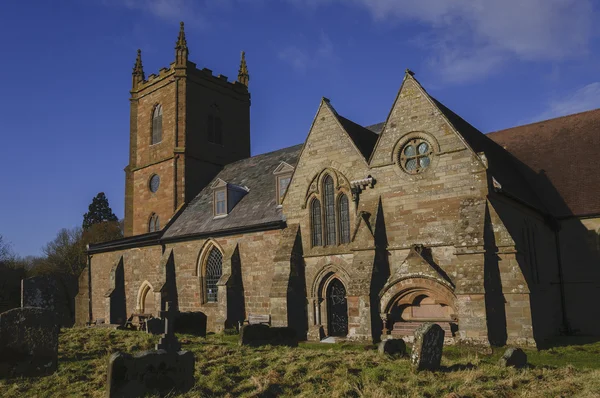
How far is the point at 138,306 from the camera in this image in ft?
100

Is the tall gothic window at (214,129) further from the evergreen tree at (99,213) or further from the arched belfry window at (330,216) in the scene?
the evergreen tree at (99,213)

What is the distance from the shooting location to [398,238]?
2022 cm

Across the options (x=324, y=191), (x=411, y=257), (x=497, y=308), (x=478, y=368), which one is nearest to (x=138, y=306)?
(x=324, y=191)

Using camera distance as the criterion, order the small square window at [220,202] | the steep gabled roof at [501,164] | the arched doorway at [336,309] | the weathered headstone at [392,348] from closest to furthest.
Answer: the weathered headstone at [392,348] → the steep gabled roof at [501,164] → the arched doorway at [336,309] → the small square window at [220,202]

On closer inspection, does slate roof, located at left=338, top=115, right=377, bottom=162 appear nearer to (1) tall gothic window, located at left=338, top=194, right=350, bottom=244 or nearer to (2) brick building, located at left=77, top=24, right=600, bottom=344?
(2) brick building, located at left=77, top=24, right=600, bottom=344

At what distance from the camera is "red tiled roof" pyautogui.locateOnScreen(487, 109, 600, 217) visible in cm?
2325

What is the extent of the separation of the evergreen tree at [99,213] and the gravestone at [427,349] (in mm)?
66971

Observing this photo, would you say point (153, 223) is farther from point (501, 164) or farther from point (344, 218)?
point (501, 164)

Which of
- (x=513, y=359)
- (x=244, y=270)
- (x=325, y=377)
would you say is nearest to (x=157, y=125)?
(x=244, y=270)

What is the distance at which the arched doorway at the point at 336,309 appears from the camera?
71.9ft

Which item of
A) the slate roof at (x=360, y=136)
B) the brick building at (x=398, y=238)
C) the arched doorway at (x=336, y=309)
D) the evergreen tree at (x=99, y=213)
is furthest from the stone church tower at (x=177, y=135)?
the evergreen tree at (x=99, y=213)

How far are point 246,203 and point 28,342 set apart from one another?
17.2 m

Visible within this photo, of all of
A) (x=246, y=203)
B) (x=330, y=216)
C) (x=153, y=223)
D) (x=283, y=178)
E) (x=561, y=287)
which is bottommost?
(x=561, y=287)

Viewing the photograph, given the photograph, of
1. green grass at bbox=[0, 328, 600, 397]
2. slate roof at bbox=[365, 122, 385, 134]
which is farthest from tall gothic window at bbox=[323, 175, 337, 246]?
green grass at bbox=[0, 328, 600, 397]
